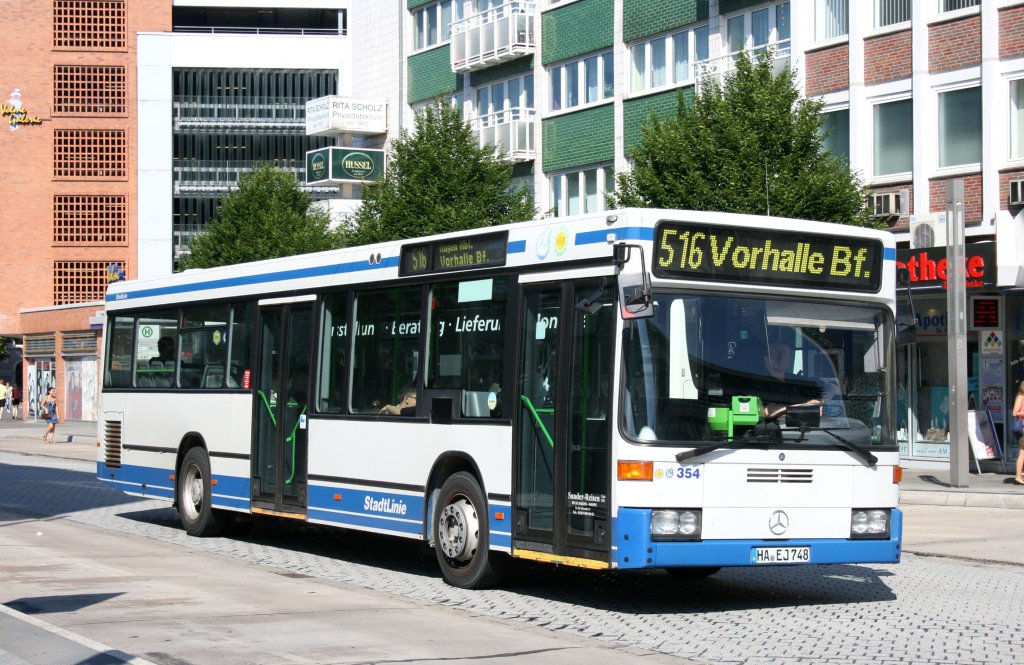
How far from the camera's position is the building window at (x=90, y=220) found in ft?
273

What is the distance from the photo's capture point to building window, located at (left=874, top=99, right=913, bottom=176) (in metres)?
29.6

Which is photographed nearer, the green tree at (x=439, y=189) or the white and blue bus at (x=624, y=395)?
the white and blue bus at (x=624, y=395)

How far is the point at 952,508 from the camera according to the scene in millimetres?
21906

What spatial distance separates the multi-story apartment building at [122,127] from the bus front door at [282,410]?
219ft

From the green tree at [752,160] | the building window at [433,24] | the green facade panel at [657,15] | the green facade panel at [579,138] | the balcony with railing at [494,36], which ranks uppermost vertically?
the building window at [433,24]

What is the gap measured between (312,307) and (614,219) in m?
5.00

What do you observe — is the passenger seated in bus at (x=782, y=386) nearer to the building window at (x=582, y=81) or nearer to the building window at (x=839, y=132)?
the building window at (x=839, y=132)

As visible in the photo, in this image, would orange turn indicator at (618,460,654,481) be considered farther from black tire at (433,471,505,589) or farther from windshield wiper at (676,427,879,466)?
black tire at (433,471,505,589)

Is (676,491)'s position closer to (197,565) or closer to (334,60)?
(197,565)

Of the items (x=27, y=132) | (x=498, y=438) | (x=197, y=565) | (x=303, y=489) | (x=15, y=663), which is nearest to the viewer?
(x=15, y=663)

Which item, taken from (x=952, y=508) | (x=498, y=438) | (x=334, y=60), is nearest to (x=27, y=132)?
(x=334, y=60)

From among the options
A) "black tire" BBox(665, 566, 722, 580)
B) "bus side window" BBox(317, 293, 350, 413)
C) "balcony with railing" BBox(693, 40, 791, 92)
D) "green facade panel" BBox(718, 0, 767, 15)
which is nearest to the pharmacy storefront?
"balcony with railing" BBox(693, 40, 791, 92)

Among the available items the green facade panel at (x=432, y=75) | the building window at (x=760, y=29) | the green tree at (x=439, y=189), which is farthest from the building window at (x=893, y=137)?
the green facade panel at (x=432, y=75)

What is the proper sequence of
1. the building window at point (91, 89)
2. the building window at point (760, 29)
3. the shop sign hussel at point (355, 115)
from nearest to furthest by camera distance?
1. the building window at point (760, 29)
2. the shop sign hussel at point (355, 115)
3. the building window at point (91, 89)
